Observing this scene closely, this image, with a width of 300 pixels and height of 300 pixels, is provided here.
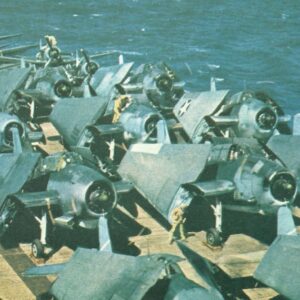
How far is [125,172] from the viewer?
1069 inches

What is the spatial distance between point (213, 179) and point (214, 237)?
2765mm

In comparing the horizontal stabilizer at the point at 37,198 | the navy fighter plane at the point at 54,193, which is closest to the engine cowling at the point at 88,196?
the navy fighter plane at the point at 54,193

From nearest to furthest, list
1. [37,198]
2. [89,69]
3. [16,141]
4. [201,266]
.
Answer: [201,266] < [37,198] < [16,141] < [89,69]

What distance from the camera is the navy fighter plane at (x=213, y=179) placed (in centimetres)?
2261

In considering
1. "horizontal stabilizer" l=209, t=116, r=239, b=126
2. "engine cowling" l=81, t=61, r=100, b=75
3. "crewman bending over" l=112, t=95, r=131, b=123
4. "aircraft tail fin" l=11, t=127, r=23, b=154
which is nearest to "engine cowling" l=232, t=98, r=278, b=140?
"horizontal stabilizer" l=209, t=116, r=239, b=126

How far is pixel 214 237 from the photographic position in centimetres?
2369

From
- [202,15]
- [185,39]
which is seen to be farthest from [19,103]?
[202,15]

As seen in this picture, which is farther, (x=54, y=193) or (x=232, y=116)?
(x=232, y=116)

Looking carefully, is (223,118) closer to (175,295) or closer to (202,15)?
(175,295)

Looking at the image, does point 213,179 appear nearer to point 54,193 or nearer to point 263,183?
point 263,183

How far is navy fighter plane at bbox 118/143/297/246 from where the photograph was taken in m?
22.6

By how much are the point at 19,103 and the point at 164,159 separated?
51.1ft

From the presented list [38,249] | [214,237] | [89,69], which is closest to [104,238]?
[38,249]

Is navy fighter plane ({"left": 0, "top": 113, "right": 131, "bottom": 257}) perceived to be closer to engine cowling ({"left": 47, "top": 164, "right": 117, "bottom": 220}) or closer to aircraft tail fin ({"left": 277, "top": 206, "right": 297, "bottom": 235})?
engine cowling ({"left": 47, "top": 164, "right": 117, "bottom": 220})
